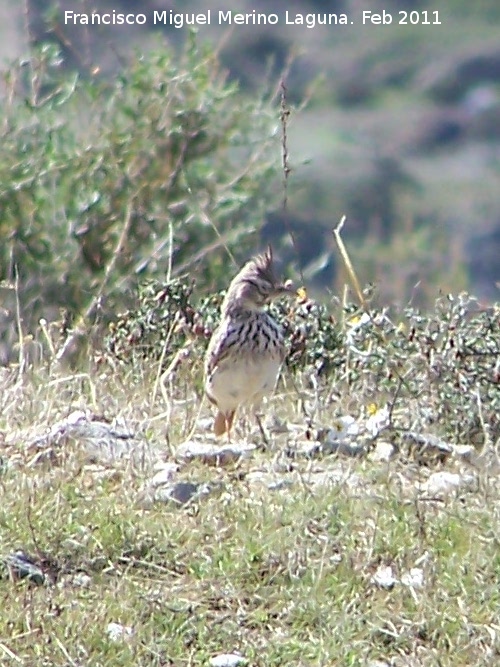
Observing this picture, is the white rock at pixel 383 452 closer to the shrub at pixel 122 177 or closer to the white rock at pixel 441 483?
the white rock at pixel 441 483

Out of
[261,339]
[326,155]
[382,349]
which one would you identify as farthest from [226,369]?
[326,155]

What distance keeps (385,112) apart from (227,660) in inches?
791

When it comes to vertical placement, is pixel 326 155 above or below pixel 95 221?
below

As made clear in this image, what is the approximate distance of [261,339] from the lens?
21.5ft

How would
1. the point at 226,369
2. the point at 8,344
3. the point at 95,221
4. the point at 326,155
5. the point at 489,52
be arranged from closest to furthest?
the point at 226,369
the point at 8,344
the point at 95,221
the point at 326,155
the point at 489,52

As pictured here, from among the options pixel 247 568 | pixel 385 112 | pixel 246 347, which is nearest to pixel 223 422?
pixel 246 347

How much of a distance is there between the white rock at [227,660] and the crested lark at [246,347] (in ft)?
6.09

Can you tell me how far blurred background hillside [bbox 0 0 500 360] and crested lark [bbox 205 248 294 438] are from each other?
3887 millimetres

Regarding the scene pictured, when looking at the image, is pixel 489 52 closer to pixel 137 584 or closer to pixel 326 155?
pixel 326 155

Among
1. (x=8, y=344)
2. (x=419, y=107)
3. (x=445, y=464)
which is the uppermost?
(x=445, y=464)

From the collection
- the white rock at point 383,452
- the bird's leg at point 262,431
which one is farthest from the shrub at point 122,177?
the white rock at point 383,452

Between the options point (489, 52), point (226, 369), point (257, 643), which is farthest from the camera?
point (489, 52)

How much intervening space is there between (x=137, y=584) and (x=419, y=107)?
64.4 ft

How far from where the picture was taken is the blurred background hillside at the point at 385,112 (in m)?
13.7
